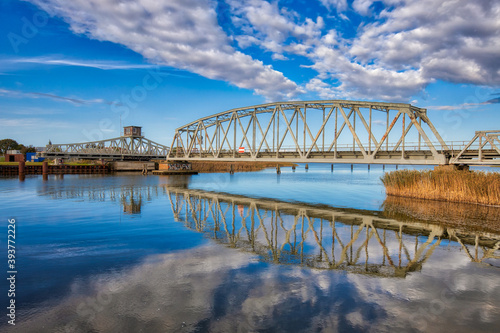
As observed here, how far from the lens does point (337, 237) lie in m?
15.7

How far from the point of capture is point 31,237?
50.5 feet

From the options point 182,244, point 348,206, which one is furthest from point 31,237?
point 348,206

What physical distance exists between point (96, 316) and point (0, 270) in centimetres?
579

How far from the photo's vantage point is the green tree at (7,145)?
159 meters

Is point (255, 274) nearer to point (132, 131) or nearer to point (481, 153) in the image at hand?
point (481, 153)

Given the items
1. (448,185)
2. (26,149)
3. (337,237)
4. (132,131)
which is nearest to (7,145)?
(26,149)

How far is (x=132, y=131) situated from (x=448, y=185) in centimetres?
13298

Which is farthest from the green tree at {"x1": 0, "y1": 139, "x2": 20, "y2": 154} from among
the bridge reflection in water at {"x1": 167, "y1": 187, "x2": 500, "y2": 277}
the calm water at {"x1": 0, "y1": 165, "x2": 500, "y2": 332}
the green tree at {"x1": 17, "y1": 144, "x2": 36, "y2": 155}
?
the bridge reflection in water at {"x1": 167, "y1": 187, "x2": 500, "y2": 277}

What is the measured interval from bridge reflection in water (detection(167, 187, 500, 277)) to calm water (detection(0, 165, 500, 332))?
Answer: 0.07 meters

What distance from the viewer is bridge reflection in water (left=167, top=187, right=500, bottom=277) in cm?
1208

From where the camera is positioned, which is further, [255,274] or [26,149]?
[26,149]

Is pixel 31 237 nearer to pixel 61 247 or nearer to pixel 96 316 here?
pixel 61 247

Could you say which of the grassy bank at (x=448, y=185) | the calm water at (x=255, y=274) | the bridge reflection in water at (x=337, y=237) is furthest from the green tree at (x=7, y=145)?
the grassy bank at (x=448, y=185)

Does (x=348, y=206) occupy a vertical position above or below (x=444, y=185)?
below
